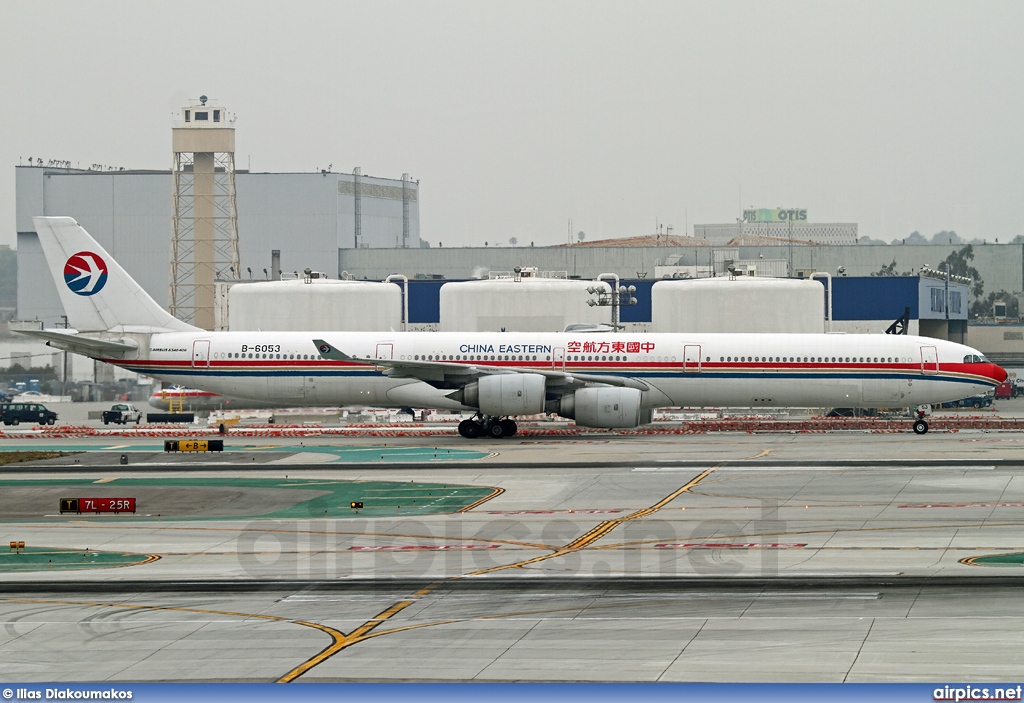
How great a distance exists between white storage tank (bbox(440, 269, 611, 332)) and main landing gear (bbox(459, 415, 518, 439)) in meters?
22.5

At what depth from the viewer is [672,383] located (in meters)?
52.6

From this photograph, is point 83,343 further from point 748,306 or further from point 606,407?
point 748,306

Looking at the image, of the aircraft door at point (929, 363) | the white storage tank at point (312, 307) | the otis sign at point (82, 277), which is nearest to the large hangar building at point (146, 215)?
the white storage tank at point (312, 307)

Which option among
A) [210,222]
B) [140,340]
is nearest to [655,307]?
[140,340]

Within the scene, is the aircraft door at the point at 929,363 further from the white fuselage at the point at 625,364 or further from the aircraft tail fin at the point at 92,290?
the aircraft tail fin at the point at 92,290

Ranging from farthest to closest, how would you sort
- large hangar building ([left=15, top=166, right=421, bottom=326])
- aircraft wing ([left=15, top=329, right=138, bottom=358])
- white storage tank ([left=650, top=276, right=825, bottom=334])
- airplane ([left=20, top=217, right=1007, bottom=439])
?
large hangar building ([left=15, top=166, right=421, bottom=326]) < white storage tank ([left=650, top=276, right=825, bottom=334]) < aircraft wing ([left=15, top=329, right=138, bottom=358]) < airplane ([left=20, top=217, right=1007, bottom=439])

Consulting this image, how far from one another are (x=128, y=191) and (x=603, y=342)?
110346mm

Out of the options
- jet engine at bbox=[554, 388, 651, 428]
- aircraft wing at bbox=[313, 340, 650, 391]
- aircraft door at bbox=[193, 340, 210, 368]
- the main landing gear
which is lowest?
the main landing gear

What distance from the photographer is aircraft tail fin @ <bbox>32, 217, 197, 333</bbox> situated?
A: 55062 millimetres

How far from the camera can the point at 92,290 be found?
5528cm

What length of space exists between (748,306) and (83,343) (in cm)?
3863

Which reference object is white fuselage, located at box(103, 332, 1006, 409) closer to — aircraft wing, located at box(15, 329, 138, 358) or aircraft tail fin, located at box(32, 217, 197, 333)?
aircraft wing, located at box(15, 329, 138, 358)

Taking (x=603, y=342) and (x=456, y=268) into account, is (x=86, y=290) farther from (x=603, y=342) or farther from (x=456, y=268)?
(x=456, y=268)

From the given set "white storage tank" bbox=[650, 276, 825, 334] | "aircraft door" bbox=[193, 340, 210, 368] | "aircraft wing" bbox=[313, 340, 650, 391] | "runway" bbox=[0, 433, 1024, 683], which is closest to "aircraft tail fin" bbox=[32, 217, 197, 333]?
"aircraft door" bbox=[193, 340, 210, 368]
